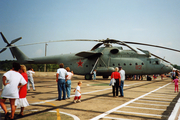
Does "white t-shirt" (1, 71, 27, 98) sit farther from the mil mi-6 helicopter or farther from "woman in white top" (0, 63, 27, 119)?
the mil mi-6 helicopter

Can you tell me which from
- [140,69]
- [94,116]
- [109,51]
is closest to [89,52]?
[109,51]

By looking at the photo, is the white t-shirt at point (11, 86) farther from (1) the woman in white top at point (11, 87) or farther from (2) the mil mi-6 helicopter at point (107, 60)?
(2) the mil mi-6 helicopter at point (107, 60)

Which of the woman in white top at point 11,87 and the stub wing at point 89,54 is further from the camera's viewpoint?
the stub wing at point 89,54

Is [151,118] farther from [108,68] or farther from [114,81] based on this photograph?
[108,68]

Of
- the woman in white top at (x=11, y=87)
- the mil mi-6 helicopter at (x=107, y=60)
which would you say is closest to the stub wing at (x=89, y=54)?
the mil mi-6 helicopter at (x=107, y=60)

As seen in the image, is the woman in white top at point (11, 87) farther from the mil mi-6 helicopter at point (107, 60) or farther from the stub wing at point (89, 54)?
the stub wing at point (89, 54)

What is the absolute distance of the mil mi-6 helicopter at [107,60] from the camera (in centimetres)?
2284

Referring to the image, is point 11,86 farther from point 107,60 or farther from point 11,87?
point 107,60

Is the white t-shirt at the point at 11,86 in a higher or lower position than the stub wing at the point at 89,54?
lower

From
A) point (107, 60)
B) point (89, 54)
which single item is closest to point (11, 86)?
point (89, 54)

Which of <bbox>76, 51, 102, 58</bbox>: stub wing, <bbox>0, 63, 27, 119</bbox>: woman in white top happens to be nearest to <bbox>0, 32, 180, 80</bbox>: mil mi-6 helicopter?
<bbox>76, 51, 102, 58</bbox>: stub wing

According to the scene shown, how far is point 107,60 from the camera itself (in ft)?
79.0

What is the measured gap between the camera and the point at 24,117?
16.4 feet

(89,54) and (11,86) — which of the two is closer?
(11,86)
